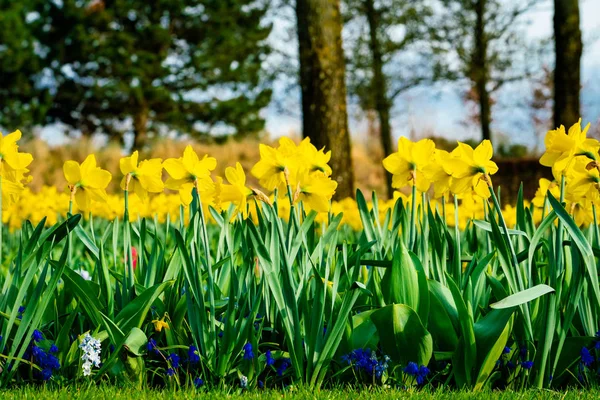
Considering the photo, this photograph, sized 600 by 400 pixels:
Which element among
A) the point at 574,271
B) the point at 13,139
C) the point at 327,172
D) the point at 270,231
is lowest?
the point at 574,271

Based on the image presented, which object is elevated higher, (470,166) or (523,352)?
(470,166)

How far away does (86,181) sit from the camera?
202 centimetres

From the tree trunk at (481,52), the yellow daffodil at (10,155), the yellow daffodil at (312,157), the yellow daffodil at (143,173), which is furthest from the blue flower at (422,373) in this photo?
the tree trunk at (481,52)

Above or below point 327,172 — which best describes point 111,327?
below

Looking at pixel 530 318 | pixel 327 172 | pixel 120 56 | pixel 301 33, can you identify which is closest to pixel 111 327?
pixel 327 172

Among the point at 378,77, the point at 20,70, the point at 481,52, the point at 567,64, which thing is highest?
the point at 20,70

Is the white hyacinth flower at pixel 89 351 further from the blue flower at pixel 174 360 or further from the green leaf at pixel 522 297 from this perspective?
the green leaf at pixel 522 297

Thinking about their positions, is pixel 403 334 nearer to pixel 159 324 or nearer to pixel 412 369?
pixel 412 369

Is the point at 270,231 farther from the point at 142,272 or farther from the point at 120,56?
the point at 120,56

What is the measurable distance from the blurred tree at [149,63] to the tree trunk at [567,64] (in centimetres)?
1170

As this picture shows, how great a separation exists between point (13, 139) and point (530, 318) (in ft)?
5.43

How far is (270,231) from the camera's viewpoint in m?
2.01

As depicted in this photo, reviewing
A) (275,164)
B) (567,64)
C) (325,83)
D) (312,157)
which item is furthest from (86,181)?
(567,64)

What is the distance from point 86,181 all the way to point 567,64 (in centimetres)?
707
